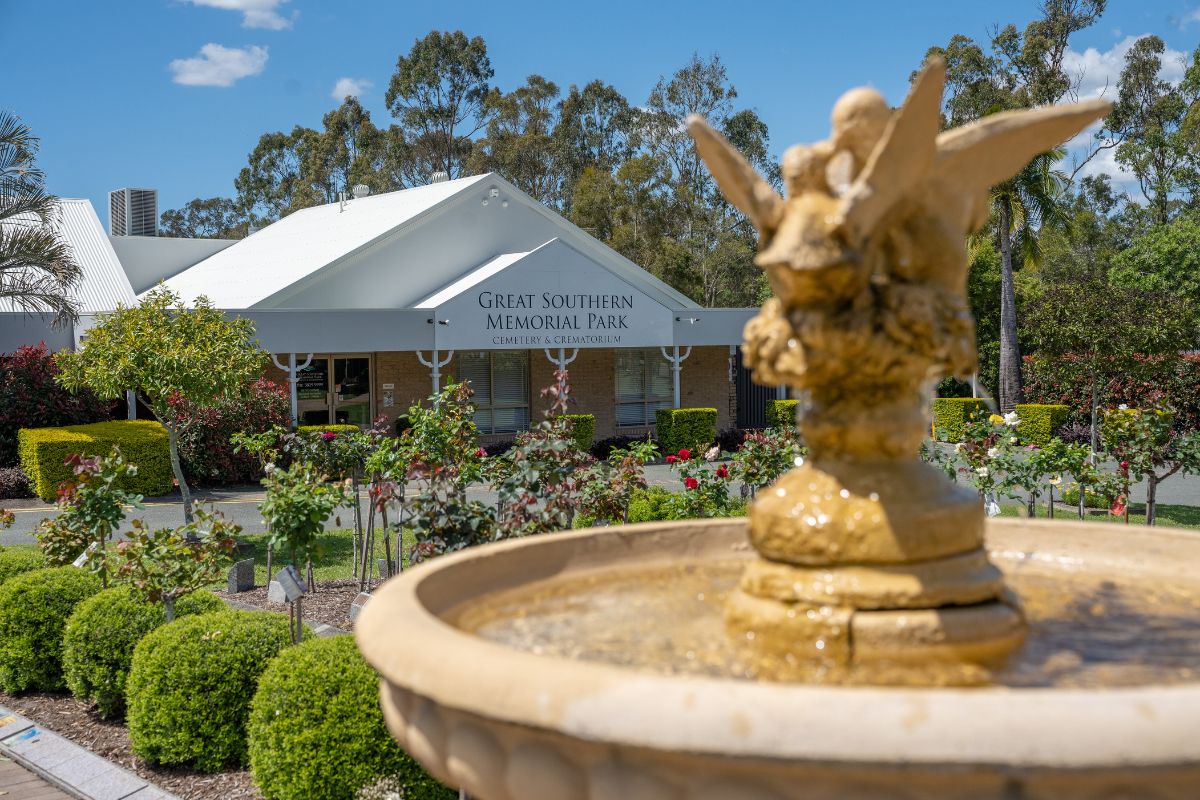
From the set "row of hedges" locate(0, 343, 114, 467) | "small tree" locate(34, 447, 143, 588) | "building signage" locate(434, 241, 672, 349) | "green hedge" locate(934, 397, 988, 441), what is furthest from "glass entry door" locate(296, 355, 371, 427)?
"small tree" locate(34, 447, 143, 588)

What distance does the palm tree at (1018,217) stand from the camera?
88.3 feet

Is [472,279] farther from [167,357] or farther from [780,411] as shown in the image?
[167,357]

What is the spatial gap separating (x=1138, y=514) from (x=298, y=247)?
1997 cm

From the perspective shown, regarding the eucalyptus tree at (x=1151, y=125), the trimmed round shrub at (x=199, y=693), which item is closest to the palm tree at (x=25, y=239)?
the trimmed round shrub at (x=199, y=693)

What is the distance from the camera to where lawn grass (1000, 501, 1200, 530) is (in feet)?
51.0

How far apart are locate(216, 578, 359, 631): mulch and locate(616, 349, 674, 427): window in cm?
1766

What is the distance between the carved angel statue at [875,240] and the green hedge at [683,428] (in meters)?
23.0

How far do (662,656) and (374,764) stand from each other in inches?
125

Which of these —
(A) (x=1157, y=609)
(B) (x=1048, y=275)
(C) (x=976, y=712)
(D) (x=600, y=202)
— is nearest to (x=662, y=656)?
(C) (x=976, y=712)

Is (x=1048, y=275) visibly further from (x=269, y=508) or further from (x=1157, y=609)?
(x=1157, y=609)

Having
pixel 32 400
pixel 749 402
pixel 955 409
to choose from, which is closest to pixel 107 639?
pixel 32 400

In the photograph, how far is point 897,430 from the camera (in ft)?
11.1

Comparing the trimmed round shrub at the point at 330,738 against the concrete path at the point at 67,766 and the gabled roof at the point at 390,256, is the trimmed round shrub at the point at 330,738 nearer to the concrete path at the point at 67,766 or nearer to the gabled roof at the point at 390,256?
the concrete path at the point at 67,766

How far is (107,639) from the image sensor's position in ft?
25.4
